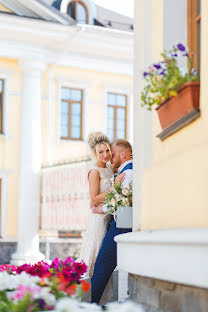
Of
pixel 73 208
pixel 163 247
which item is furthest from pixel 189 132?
pixel 73 208

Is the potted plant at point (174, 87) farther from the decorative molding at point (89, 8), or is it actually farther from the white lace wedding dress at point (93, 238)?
the decorative molding at point (89, 8)

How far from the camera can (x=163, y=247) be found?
4.12 m

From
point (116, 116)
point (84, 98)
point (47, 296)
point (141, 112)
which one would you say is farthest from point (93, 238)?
point (116, 116)

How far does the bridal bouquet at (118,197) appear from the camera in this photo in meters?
6.13

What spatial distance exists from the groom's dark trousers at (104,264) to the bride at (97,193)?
20 centimetres

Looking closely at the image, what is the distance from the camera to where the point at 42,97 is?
62.0 feet

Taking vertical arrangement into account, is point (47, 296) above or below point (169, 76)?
below

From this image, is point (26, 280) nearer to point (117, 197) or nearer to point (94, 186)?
point (117, 197)

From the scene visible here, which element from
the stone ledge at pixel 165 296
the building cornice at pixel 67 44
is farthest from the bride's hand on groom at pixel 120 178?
the building cornice at pixel 67 44

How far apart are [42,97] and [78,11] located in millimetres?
3150

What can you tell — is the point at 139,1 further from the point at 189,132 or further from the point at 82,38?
the point at 82,38

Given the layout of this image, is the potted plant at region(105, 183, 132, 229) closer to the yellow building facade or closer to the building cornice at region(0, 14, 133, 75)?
the yellow building facade

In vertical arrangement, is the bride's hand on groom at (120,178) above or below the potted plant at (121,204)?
above

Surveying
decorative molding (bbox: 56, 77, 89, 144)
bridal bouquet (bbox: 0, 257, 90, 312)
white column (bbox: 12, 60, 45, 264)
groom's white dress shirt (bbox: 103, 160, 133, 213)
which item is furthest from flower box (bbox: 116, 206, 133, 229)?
decorative molding (bbox: 56, 77, 89, 144)
